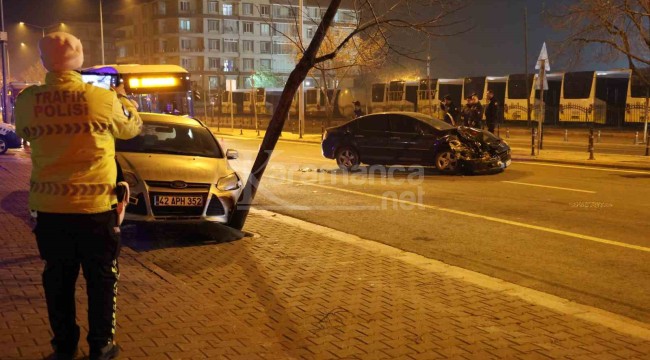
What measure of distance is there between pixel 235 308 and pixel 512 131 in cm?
3253

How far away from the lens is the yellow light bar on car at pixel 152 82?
2328cm

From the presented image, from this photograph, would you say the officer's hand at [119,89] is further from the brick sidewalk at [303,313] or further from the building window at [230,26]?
the building window at [230,26]

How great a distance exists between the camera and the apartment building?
3701 inches

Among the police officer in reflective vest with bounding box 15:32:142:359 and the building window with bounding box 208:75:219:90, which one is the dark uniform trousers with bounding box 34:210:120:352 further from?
the building window with bounding box 208:75:219:90

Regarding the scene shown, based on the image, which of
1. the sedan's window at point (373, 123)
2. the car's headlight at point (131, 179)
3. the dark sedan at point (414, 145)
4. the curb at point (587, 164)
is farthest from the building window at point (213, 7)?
the car's headlight at point (131, 179)

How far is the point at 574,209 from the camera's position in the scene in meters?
11.1

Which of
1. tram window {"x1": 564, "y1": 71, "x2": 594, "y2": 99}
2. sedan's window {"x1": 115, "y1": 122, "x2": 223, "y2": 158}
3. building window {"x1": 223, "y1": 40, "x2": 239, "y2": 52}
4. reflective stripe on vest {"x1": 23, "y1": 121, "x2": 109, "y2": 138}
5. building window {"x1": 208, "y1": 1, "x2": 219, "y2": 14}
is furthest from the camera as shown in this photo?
building window {"x1": 223, "y1": 40, "x2": 239, "y2": 52}

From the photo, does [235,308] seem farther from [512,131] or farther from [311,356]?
[512,131]

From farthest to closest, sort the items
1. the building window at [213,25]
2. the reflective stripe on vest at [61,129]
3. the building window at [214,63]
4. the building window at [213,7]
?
1. the building window at [214,63]
2. the building window at [213,25]
3. the building window at [213,7]
4. the reflective stripe on vest at [61,129]

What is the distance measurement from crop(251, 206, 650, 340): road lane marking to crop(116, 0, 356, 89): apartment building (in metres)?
85.2

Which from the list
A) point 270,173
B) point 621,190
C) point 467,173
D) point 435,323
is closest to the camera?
point 435,323

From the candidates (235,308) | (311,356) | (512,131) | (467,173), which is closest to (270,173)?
(467,173)

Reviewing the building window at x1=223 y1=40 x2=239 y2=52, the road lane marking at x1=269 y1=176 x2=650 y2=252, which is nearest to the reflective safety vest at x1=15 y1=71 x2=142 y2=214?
the road lane marking at x1=269 y1=176 x2=650 y2=252

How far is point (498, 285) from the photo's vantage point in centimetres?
654
